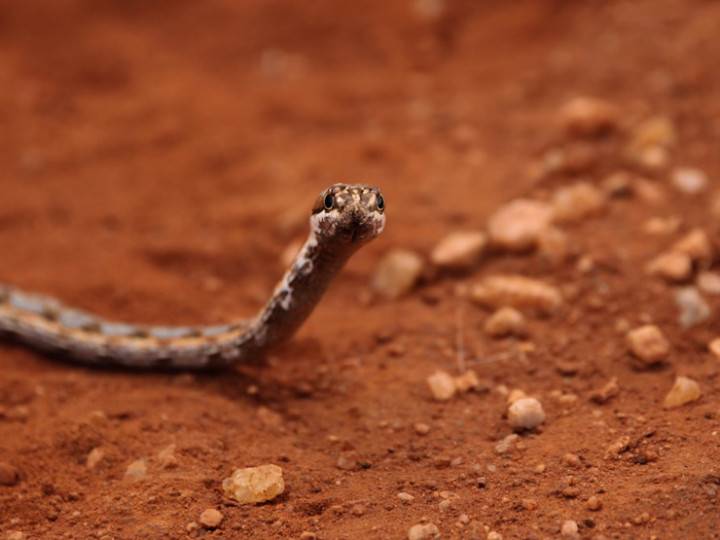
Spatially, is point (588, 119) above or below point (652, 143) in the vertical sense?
above

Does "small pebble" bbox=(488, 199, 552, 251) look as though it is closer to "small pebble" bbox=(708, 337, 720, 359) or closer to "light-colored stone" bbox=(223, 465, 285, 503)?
"small pebble" bbox=(708, 337, 720, 359)

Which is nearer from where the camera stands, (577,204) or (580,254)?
(580,254)

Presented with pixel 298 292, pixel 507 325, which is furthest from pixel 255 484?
pixel 507 325

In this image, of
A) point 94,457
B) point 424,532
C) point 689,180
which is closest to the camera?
point 424,532

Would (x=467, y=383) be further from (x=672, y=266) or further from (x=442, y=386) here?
(x=672, y=266)

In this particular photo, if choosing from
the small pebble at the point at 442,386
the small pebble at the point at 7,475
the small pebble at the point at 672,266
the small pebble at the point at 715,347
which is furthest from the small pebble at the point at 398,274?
the small pebble at the point at 7,475

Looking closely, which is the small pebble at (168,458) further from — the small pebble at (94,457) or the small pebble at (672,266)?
the small pebble at (672,266)

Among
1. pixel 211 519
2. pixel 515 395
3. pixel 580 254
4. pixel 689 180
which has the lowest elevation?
pixel 211 519
